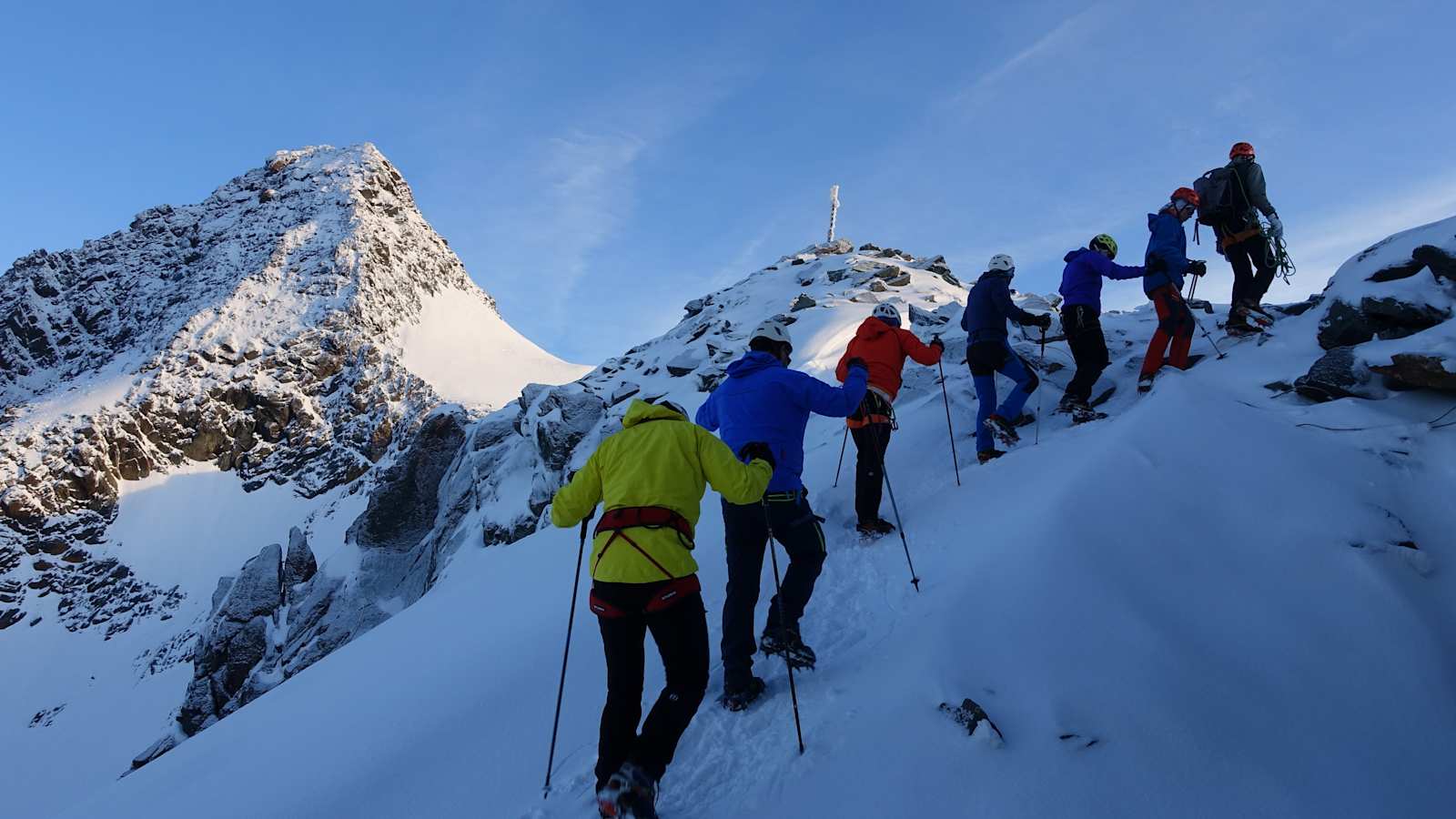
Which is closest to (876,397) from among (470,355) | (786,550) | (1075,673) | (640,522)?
(786,550)

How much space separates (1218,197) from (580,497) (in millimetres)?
8431

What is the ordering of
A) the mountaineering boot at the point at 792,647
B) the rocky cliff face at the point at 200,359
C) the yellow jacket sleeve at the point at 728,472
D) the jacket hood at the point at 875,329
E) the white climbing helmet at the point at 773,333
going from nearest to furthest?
the yellow jacket sleeve at the point at 728,472
the mountaineering boot at the point at 792,647
the white climbing helmet at the point at 773,333
the jacket hood at the point at 875,329
the rocky cliff face at the point at 200,359

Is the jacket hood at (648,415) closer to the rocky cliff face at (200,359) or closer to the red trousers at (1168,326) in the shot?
the red trousers at (1168,326)

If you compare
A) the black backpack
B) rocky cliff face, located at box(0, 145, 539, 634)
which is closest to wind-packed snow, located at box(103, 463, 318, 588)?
rocky cliff face, located at box(0, 145, 539, 634)

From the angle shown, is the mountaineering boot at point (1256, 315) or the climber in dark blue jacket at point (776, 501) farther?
the mountaineering boot at point (1256, 315)

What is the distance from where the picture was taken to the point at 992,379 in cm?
738

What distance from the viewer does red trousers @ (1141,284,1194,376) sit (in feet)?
Result: 24.1

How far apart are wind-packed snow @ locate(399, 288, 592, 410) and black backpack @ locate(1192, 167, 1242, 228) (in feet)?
164

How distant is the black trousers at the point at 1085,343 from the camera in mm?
7371

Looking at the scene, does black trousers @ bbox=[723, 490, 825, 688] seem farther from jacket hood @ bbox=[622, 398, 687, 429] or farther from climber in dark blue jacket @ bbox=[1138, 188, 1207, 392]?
climber in dark blue jacket @ bbox=[1138, 188, 1207, 392]

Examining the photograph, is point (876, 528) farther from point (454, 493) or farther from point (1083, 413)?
point (454, 493)

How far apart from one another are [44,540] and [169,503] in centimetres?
696

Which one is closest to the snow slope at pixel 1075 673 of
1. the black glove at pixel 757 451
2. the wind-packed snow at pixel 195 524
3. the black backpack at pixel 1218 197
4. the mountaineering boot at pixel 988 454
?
the mountaineering boot at pixel 988 454

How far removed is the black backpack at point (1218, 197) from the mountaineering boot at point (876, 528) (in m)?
5.81
